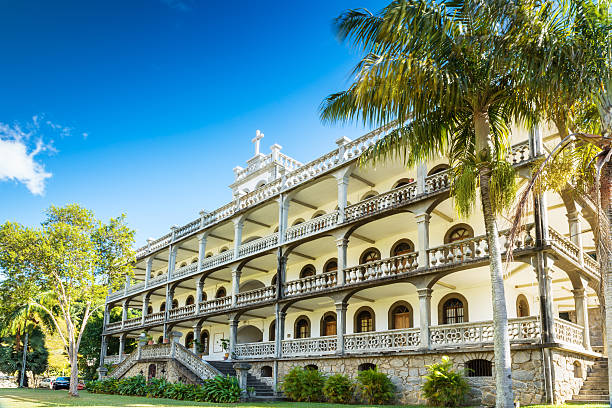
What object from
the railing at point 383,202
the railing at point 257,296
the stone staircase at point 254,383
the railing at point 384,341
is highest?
the railing at point 383,202

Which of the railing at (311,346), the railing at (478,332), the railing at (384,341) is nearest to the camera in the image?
the railing at (478,332)

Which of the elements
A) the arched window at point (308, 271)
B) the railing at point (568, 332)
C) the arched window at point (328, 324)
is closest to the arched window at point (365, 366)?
the arched window at point (328, 324)

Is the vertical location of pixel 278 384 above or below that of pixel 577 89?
below

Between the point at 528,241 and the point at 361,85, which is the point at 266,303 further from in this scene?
the point at 361,85

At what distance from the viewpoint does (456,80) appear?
1164 cm

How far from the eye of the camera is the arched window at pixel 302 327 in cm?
2850

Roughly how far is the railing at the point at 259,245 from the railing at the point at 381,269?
579 cm

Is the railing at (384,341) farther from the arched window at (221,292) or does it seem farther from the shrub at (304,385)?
the arched window at (221,292)

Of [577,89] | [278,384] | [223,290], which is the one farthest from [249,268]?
[577,89]

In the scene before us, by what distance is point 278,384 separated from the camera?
77.4 ft

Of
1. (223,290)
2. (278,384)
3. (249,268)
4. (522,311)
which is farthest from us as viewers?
(223,290)

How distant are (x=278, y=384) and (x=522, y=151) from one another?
14.2 meters

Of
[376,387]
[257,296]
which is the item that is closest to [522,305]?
[376,387]

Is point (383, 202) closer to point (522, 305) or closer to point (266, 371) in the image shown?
point (522, 305)
